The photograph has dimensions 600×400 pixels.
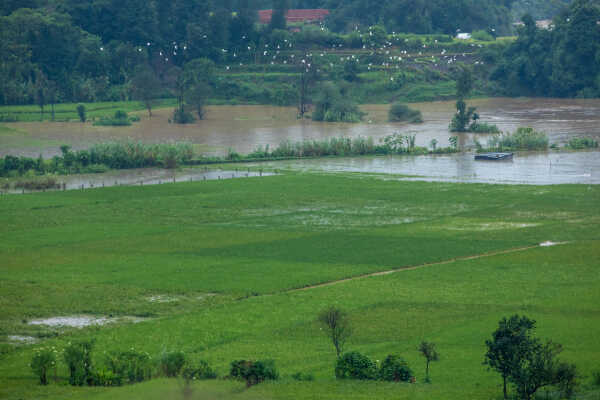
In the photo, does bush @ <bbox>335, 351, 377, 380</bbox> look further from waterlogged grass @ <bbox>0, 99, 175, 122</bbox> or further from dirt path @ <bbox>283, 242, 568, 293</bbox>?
waterlogged grass @ <bbox>0, 99, 175, 122</bbox>

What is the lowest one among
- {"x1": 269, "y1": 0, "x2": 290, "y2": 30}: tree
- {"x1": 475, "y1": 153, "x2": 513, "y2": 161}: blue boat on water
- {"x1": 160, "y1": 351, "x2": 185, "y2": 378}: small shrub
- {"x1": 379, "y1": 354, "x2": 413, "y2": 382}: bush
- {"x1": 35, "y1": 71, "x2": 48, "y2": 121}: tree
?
{"x1": 475, "y1": 153, "x2": 513, "y2": 161}: blue boat on water

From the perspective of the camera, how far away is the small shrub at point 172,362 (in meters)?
23.0

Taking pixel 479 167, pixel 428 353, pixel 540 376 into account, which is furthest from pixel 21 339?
pixel 479 167

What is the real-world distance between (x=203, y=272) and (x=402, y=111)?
7311 cm

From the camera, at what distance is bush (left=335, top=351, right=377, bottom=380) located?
23.2m

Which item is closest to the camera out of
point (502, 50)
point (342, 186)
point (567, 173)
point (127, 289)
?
point (127, 289)

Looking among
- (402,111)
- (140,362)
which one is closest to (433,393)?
(140,362)

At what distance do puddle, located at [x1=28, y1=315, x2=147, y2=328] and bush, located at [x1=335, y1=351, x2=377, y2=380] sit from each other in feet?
31.8

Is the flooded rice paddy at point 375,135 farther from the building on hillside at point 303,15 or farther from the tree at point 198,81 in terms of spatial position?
the building on hillside at point 303,15

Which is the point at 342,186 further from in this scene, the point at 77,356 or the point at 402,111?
the point at 402,111

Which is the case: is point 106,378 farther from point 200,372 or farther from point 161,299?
point 161,299

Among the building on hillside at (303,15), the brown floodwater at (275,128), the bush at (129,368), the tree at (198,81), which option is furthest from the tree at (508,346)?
the building on hillside at (303,15)

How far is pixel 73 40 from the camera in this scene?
12512 centimetres

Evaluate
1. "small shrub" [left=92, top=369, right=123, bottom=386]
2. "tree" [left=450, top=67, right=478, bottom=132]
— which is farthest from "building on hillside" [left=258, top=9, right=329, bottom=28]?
"small shrub" [left=92, top=369, right=123, bottom=386]
